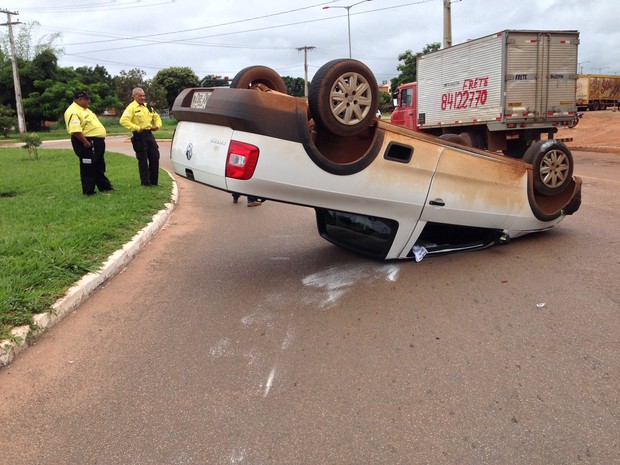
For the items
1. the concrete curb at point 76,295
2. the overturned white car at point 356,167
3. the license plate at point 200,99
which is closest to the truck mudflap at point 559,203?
Answer: the overturned white car at point 356,167

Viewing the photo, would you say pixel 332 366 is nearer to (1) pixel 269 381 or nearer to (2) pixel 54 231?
(1) pixel 269 381

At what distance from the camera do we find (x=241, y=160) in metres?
4.17

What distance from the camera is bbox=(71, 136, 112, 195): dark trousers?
28.7ft

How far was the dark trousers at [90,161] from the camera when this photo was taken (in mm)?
8750

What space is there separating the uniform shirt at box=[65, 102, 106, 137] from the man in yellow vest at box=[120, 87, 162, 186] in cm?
60

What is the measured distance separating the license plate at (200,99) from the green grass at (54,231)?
195 cm

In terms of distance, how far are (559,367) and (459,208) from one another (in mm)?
2284

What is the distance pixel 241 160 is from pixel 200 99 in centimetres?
87

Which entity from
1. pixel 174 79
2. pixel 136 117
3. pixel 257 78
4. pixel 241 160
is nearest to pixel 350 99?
pixel 241 160

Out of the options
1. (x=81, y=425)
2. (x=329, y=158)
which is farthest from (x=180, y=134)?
(x=81, y=425)

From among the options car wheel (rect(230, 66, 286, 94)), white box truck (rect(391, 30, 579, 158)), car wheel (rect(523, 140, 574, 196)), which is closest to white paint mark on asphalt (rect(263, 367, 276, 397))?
car wheel (rect(230, 66, 286, 94))

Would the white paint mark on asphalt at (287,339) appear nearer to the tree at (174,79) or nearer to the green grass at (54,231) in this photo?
the green grass at (54,231)

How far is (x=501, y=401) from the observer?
3.03 m

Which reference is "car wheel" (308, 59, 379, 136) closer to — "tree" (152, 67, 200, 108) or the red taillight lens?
the red taillight lens
